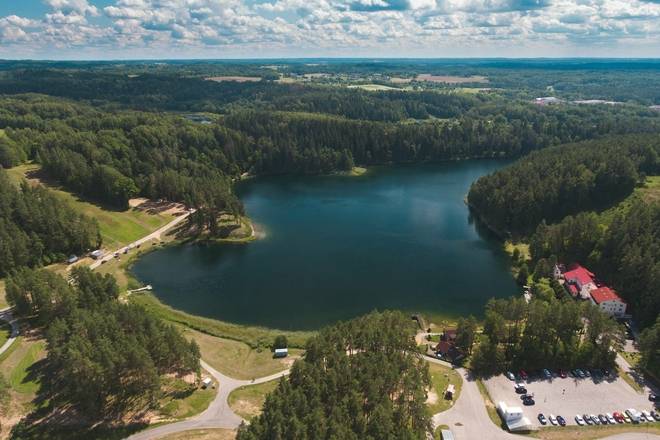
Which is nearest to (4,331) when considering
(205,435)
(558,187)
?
(205,435)

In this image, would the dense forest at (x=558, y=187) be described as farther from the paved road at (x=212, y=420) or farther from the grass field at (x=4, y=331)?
A: the grass field at (x=4, y=331)

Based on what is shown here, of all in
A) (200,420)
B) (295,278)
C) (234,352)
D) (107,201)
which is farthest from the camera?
(107,201)

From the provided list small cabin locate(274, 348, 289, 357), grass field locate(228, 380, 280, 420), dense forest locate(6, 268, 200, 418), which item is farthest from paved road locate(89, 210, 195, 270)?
grass field locate(228, 380, 280, 420)

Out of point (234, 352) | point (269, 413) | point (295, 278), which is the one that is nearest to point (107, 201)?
point (295, 278)

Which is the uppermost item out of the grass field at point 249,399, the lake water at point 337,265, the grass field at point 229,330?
the grass field at point 249,399

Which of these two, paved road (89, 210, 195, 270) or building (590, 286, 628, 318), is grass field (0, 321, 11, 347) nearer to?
paved road (89, 210, 195, 270)

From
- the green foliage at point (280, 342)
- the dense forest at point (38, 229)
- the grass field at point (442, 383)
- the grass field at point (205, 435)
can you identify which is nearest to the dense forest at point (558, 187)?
the grass field at point (442, 383)

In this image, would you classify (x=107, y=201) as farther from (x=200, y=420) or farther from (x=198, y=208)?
(x=200, y=420)
